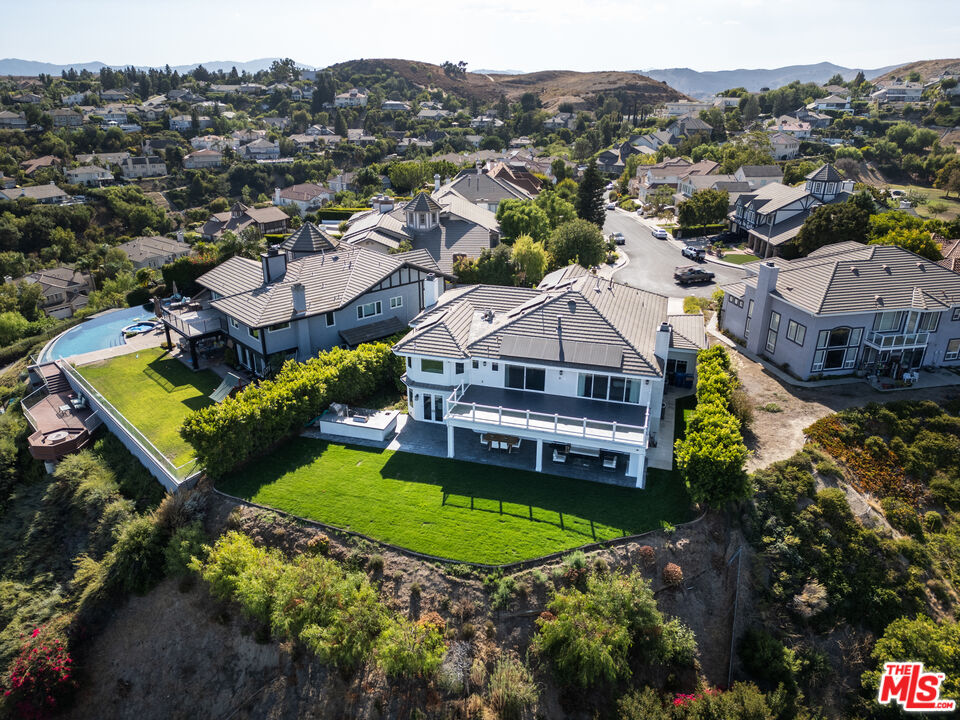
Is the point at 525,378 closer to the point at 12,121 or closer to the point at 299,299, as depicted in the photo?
the point at 299,299

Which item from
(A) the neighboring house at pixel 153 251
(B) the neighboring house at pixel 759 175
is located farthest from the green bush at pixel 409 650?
(A) the neighboring house at pixel 153 251

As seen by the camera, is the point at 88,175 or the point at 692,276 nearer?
the point at 692,276

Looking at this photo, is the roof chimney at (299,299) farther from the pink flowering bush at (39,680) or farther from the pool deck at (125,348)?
the pink flowering bush at (39,680)

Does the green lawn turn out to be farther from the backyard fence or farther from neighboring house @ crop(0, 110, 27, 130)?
neighboring house @ crop(0, 110, 27, 130)

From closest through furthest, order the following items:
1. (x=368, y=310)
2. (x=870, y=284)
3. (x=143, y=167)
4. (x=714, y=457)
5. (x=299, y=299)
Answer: (x=714, y=457), (x=870, y=284), (x=299, y=299), (x=368, y=310), (x=143, y=167)

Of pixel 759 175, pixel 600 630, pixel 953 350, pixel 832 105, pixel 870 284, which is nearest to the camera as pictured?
pixel 600 630

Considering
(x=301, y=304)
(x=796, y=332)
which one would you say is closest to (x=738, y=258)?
(x=796, y=332)

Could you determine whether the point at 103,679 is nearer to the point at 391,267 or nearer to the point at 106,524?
the point at 106,524
